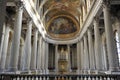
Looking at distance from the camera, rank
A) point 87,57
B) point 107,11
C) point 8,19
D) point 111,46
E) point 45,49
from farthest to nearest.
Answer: point 45,49
point 87,57
point 8,19
point 107,11
point 111,46

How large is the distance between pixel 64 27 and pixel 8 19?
1276 centimetres

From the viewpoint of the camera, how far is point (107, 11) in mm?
12594

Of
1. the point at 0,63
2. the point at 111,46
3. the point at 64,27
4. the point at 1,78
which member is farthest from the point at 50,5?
the point at 1,78

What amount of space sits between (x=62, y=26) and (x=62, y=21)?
2.89 ft

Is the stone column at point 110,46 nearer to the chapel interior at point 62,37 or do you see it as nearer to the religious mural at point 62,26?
the chapel interior at point 62,37

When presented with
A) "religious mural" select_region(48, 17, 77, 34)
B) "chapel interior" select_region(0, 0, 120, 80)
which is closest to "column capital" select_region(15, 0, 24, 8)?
"chapel interior" select_region(0, 0, 120, 80)

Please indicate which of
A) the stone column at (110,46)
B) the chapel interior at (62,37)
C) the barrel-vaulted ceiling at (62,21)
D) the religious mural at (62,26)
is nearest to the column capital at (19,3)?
the chapel interior at (62,37)

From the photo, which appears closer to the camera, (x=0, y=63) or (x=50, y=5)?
(x=0, y=63)

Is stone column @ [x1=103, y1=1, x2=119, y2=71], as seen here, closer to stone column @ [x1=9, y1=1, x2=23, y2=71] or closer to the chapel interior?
the chapel interior

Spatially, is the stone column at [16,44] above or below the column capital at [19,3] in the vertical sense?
below

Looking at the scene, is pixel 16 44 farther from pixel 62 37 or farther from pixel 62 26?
pixel 62 26

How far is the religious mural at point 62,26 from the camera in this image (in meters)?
28.0

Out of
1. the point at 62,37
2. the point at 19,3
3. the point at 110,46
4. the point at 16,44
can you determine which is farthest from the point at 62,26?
the point at 110,46

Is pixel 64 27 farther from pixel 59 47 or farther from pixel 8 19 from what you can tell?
pixel 8 19
